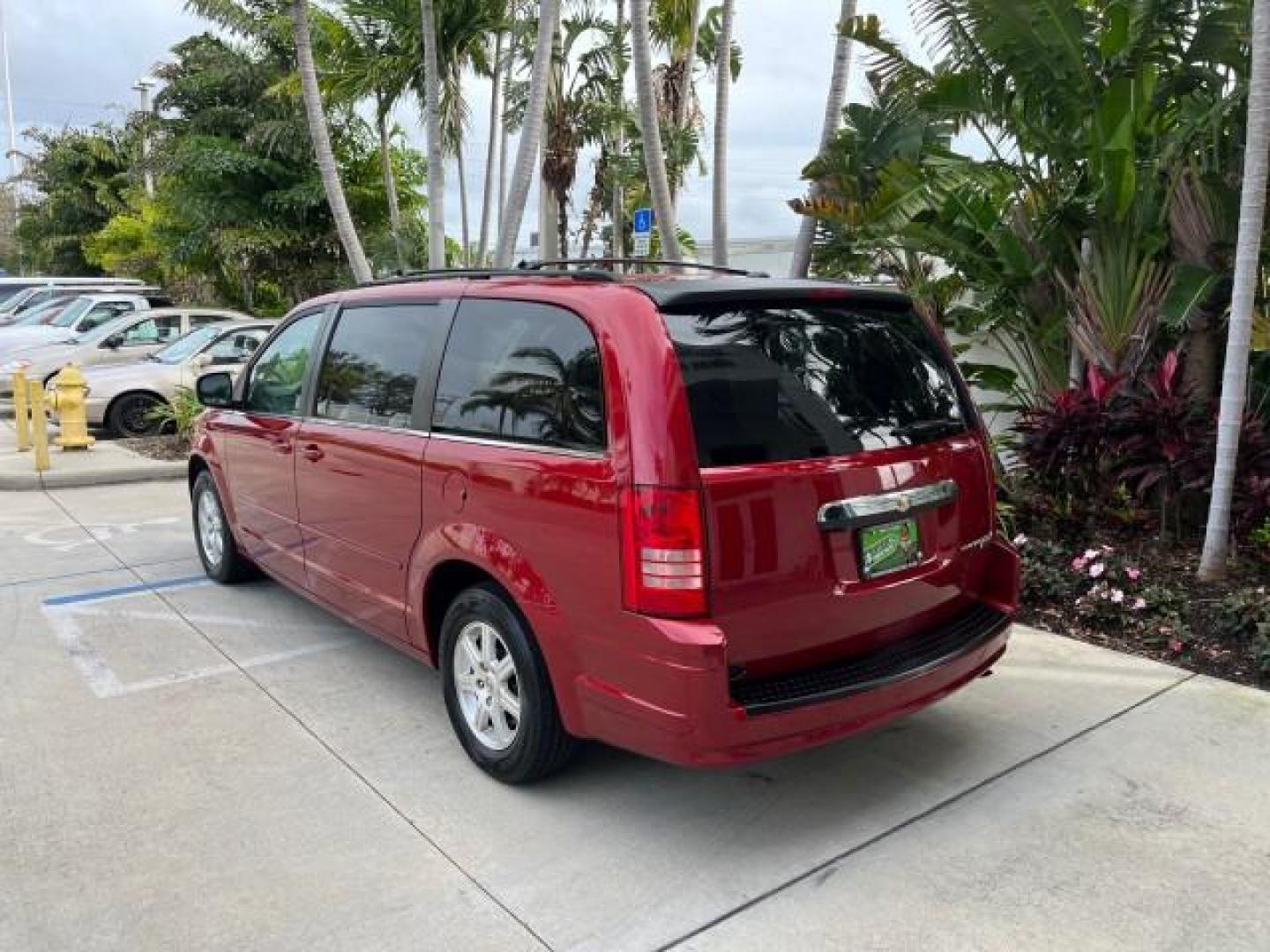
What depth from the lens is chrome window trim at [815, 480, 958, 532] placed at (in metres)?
3.03

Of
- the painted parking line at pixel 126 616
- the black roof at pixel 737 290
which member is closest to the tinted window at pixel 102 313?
the painted parking line at pixel 126 616

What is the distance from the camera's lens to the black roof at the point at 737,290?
309 cm

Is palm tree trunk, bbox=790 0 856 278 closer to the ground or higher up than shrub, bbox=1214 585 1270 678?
higher up

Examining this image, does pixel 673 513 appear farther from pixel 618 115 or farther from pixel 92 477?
pixel 618 115

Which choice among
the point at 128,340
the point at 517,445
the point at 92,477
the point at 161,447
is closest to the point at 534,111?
the point at 92,477

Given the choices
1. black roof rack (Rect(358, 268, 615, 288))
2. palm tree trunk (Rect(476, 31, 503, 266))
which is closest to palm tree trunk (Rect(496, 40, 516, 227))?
palm tree trunk (Rect(476, 31, 503, 266))

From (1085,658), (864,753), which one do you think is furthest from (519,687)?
(1085,658)

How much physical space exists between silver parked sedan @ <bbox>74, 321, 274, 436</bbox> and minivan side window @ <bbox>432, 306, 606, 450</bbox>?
9.13 m

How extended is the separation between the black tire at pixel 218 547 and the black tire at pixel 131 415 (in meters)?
6.60

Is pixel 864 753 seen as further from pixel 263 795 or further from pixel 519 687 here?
pixel 263 795

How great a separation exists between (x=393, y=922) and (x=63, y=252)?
4229 centimetres

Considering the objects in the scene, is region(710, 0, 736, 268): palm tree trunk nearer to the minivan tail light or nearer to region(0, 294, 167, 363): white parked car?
the minivan tail light

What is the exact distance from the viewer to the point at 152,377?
39.9 ft

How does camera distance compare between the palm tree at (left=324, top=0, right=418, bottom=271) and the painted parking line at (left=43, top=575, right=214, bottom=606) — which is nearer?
the painted parking line at (left=43, top=575, right=214, bottom=606)
